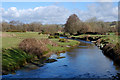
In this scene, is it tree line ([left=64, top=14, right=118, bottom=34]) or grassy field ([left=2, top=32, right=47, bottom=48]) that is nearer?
grassy field ([left=2, top=32, right=47, bottom=48])

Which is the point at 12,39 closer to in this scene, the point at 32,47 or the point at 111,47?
the point at 32,47

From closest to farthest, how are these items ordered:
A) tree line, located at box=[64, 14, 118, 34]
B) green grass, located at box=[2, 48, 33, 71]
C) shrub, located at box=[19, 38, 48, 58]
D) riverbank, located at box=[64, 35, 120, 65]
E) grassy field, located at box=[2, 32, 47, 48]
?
green grass, located at box=[2, 48, 33, 71] < riverbank, located at box=[64, 35, 120, 65] < shrub, located at box=[19, 38, 48, 58] < grassy field, located at box=[2, 32, 47, 48] < tree line, located at box=[64, 14, 118, 34]

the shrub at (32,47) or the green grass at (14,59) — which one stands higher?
the shrub at (32,47)

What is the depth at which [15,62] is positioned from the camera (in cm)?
1580

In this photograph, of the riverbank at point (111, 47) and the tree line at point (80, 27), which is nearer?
the riverbank at point (111, 47)

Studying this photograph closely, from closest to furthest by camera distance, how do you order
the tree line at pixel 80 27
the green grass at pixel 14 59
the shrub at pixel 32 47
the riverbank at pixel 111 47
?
the green grass at pixel 14 59, the riverbank at pixel 111 47, the shrub at pixel 32 47, the tree line at pixel 80 27

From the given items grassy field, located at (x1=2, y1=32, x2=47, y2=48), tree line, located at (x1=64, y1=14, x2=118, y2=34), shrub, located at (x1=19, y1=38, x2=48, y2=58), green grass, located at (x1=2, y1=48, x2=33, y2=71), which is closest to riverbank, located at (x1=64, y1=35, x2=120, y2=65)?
shrub, located at (x1=19, y1=38, x2=48, y2=58)

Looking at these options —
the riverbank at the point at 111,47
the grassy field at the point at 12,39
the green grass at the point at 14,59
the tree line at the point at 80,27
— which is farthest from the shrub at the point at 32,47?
the tree line at the point at 80,27

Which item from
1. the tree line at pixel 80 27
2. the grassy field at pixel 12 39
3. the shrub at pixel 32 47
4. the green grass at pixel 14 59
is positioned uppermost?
the tree line at pixel 80 27

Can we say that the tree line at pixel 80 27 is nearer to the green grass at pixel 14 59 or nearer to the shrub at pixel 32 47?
the shrub at pixel 32 47

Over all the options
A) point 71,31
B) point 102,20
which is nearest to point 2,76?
point 71,31

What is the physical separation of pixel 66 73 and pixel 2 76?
18.5 feet

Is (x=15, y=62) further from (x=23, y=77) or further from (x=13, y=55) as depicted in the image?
(x=23, y=77)

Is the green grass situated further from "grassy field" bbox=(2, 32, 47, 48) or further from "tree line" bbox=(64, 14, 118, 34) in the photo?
"tree line" bbox=(64, 14, 118, 34)
